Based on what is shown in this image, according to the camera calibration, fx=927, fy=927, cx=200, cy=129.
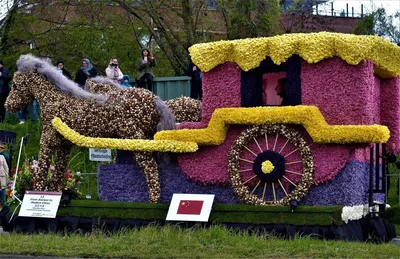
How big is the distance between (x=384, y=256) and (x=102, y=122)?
7.08m

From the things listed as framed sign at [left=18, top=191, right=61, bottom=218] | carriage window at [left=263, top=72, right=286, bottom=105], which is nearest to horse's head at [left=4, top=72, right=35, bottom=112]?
framed sign at [left=18, top=191, right=61, bottom=218]

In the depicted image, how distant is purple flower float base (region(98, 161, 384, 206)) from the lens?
17.5 m

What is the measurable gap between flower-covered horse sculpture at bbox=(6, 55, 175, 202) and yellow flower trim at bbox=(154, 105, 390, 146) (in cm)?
58

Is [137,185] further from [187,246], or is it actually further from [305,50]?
[305,50]

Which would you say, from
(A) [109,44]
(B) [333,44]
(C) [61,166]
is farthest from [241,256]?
(A) [109,44]

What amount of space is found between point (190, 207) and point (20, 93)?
489 cm

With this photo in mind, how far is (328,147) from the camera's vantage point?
693 inches

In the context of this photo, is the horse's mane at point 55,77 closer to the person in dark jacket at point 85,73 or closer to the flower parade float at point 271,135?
the flower parade float at point 271,135

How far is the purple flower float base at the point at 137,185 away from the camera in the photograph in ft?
61.8

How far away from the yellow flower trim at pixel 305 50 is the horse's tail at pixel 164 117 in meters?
1.23

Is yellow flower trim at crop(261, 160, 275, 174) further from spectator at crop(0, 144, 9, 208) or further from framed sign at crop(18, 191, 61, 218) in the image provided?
spectator at crop(0, 144, 9, 208)

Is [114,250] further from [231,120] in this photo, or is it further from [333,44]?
[333,44]

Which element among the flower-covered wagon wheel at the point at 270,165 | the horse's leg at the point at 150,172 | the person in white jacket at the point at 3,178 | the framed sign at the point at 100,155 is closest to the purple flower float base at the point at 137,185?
the horse's leg at the point at 150,172

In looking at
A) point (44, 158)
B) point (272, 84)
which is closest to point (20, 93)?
point (44, 158)
